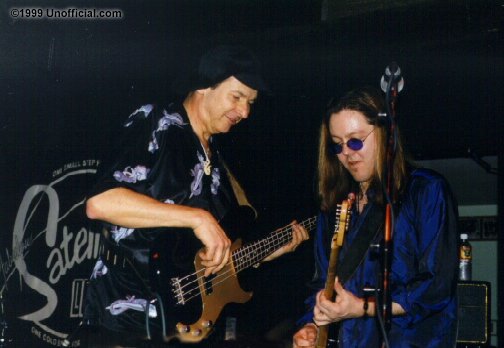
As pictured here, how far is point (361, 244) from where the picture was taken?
2.78m

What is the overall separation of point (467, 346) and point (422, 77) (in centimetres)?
193

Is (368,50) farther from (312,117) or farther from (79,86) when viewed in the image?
(79,86)

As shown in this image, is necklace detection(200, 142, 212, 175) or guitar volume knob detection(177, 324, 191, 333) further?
necklace detection(200, 142, 212, 175)

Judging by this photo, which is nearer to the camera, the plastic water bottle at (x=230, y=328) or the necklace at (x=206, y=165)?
the necklace at (x=206, y=165)

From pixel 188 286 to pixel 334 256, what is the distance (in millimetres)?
819

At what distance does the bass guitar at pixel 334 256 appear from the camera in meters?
2.59

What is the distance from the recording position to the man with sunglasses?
8.14 ft

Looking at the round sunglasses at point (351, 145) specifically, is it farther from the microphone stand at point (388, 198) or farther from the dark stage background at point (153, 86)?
the dark stage background at point (153, 86)

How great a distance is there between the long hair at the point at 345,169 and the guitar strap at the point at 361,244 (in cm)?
7

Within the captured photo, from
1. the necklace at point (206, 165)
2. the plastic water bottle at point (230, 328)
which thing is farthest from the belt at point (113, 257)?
the plastic water bottle at point (230, 328)

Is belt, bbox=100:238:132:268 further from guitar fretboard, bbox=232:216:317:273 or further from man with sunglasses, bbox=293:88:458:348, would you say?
man with sunglasses, bbox=293:88:458:348

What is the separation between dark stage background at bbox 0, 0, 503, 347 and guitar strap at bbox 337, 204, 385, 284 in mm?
1857

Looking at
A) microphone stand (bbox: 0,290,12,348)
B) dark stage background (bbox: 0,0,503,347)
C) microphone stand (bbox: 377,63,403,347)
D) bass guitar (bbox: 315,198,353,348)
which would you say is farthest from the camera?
dark stage background (bbox: 0,0,503,347)

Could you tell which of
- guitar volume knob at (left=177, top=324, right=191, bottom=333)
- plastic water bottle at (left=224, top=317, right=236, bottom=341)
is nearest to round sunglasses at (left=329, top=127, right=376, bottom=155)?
guitar volume knob at (left=177, top=324, right=191, bottom=333)
